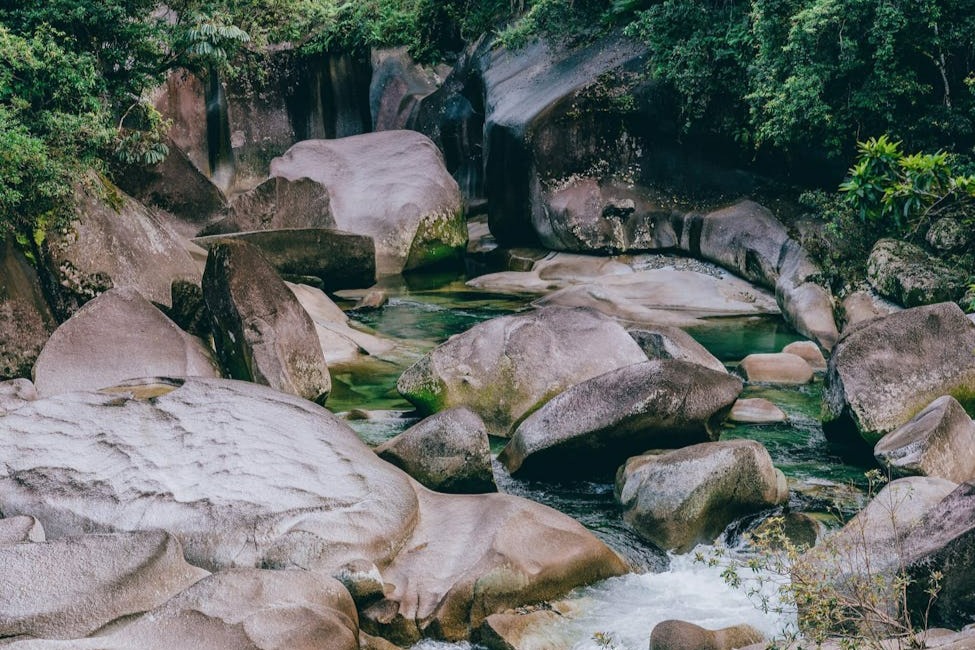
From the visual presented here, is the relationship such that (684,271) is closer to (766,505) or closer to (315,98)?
(766,505)

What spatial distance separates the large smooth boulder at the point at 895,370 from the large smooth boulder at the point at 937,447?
2.41 feet

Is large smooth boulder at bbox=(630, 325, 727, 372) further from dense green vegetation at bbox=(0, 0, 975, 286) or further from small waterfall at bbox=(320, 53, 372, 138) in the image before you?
small waterfall at bbox=(320, 53, 372, 138)

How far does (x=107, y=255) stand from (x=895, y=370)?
Result: 776 centimetres

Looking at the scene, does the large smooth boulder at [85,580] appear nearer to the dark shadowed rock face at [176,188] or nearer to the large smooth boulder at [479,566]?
the large smooth boulder at [479,566]

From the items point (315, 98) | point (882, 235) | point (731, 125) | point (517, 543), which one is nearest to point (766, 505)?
point (517, 543)

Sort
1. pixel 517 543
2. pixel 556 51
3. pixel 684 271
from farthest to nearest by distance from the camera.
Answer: pixel 556 51, pixel 684 271, pixel 517 543

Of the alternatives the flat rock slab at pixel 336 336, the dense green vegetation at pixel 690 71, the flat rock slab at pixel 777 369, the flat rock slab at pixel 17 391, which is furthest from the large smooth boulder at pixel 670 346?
the flat rock slab at pixel 17 391

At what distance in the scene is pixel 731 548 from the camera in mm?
6742

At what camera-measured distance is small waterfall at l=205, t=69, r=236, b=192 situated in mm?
24031

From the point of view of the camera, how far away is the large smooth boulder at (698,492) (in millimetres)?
6695

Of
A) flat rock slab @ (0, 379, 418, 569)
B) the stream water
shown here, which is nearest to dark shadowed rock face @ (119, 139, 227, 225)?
the stream water

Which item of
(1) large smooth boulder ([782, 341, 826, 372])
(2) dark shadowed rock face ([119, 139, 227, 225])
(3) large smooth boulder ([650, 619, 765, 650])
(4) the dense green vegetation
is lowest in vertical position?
(1) large smooth boulder ([782, 341, 826, 372])

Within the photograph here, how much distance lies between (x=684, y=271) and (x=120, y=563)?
1255cm

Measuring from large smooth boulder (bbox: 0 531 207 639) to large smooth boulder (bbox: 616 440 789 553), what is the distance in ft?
9.90
